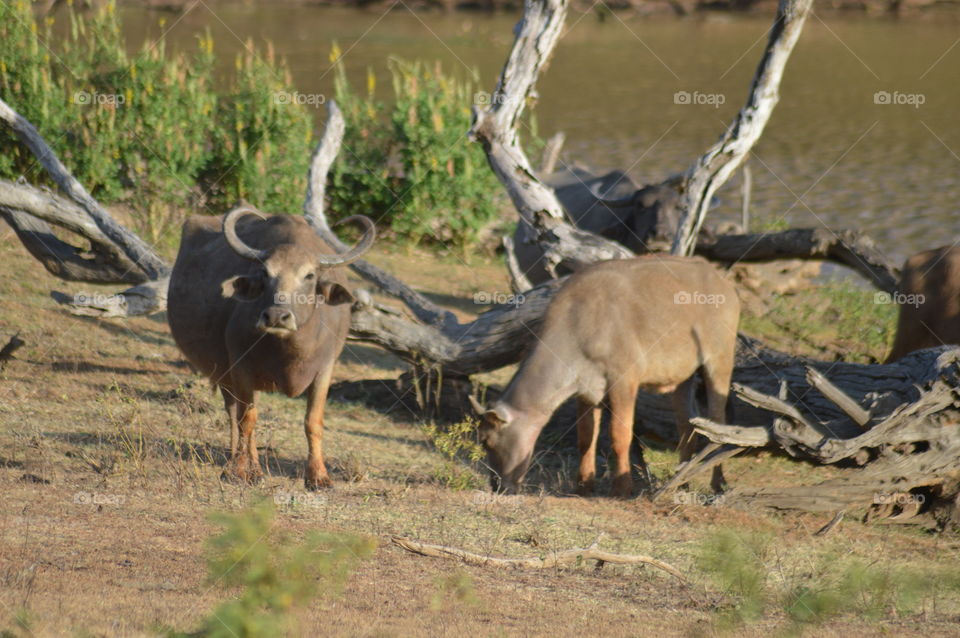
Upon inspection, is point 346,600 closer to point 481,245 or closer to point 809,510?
point 809,510

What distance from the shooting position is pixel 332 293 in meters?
8.35

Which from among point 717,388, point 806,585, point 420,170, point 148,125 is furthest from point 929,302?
point 148,125

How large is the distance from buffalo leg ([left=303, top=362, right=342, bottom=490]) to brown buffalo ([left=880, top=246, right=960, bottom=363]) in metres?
5.21

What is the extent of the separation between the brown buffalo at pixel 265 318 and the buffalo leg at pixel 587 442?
2.04 m

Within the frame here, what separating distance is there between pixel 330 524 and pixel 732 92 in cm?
2623

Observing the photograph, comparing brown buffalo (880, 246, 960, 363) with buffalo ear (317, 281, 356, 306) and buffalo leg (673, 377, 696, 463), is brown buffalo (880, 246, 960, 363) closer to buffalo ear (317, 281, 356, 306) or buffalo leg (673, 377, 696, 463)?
buffalo leg (673, 377, 696, 463)

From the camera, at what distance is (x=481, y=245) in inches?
703

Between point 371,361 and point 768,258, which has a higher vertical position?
point 768,258

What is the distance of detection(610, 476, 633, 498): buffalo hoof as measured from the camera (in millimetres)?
8828

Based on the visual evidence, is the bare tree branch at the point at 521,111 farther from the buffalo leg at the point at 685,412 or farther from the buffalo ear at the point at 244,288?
the buffalo ear at the point at 244,288

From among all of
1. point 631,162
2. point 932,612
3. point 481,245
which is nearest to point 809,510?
point 932,612

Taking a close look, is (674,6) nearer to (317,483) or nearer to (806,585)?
(317,483)

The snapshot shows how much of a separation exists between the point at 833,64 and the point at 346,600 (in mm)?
34834

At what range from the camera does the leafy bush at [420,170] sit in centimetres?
1669
